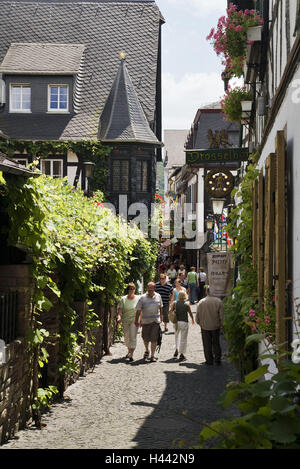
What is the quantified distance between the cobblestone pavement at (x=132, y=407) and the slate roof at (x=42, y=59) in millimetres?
20462

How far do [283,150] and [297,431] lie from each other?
3.37 m

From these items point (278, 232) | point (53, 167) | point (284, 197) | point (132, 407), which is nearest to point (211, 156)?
point (132, 407)

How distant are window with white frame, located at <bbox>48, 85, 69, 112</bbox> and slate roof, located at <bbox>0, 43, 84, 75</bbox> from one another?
81 cm

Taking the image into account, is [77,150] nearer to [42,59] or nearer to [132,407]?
[42,59]

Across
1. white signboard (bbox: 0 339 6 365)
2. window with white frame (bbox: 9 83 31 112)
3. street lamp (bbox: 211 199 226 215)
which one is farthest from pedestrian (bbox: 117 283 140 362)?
window with white frame (bbox: 9 83 31 112)

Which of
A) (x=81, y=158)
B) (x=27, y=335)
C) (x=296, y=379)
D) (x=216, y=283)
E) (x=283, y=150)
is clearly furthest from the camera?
(x=81, y=158)

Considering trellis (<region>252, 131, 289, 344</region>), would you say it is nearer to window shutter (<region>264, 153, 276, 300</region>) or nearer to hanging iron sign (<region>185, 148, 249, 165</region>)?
window shutter (<region>264, 153, 276, 300</region>)

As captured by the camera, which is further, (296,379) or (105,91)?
(105,91)

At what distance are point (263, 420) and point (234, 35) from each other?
11.8 m

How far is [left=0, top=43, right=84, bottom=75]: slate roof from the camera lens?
3247 cm

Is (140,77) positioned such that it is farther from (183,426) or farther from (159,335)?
(183,426)

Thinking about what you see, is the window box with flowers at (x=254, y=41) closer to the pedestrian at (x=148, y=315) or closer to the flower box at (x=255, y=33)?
the flower box at (x=255, y=33)
